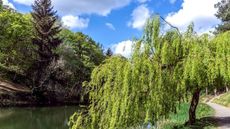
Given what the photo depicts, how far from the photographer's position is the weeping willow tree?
1502 centimetres

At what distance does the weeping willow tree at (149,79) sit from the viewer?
1502cm

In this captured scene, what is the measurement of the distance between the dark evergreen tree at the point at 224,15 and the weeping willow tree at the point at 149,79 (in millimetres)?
29740

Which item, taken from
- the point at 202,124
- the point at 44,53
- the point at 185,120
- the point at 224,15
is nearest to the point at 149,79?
the point at 202,124

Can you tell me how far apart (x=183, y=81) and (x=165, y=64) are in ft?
2.98

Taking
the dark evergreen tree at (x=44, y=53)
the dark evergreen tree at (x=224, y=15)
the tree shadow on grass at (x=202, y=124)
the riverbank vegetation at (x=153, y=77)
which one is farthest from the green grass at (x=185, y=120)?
the dark evergreen tree at (x=44, y=53)

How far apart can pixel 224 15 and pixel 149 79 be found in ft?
112

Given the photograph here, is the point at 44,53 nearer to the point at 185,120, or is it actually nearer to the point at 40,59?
the point at 40,59

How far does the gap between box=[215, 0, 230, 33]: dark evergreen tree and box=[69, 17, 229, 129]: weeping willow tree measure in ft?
97.6

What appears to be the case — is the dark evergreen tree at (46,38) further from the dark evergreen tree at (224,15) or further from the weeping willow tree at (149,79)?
the weeping willow tree at (149,79)

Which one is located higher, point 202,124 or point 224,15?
point 224,15

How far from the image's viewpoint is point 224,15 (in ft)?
155

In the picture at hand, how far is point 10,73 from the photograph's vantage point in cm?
6191

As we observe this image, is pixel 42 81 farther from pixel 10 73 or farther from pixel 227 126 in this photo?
pixel 227 126

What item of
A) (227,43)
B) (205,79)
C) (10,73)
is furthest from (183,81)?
(10,73)
